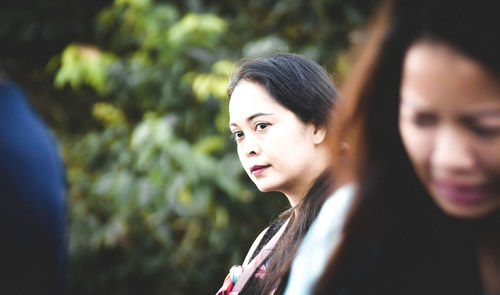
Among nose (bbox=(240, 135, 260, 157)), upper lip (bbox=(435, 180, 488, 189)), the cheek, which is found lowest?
upper lip (bbox=(435, 180, 488, 189))

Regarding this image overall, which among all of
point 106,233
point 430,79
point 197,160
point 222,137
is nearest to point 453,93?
point 430,79

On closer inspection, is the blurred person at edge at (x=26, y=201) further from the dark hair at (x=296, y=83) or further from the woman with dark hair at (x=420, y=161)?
the dark hair at (x=296, y=83)

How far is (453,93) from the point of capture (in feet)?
2.55

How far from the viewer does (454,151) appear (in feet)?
2.58

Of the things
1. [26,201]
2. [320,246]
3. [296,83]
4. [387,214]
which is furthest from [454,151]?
[296,83]

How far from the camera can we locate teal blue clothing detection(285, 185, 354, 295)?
996 mm

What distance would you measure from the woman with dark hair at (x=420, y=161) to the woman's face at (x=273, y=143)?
1.70 feet

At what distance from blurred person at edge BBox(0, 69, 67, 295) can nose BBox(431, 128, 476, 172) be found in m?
0.71

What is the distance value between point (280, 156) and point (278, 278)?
1.27 feet

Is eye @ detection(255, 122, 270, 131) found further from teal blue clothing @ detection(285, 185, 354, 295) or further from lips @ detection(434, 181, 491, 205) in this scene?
lips @ detection(434, 181, 491, 205)

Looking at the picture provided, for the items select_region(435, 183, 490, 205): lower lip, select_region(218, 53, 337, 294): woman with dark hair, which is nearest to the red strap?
select_region(218, 53, 337, 294): woman with dark hair

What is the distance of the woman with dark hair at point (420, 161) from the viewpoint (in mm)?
780

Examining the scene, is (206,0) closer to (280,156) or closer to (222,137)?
(222,137)

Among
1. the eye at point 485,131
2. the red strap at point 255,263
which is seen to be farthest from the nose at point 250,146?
the eye at point 485,131
